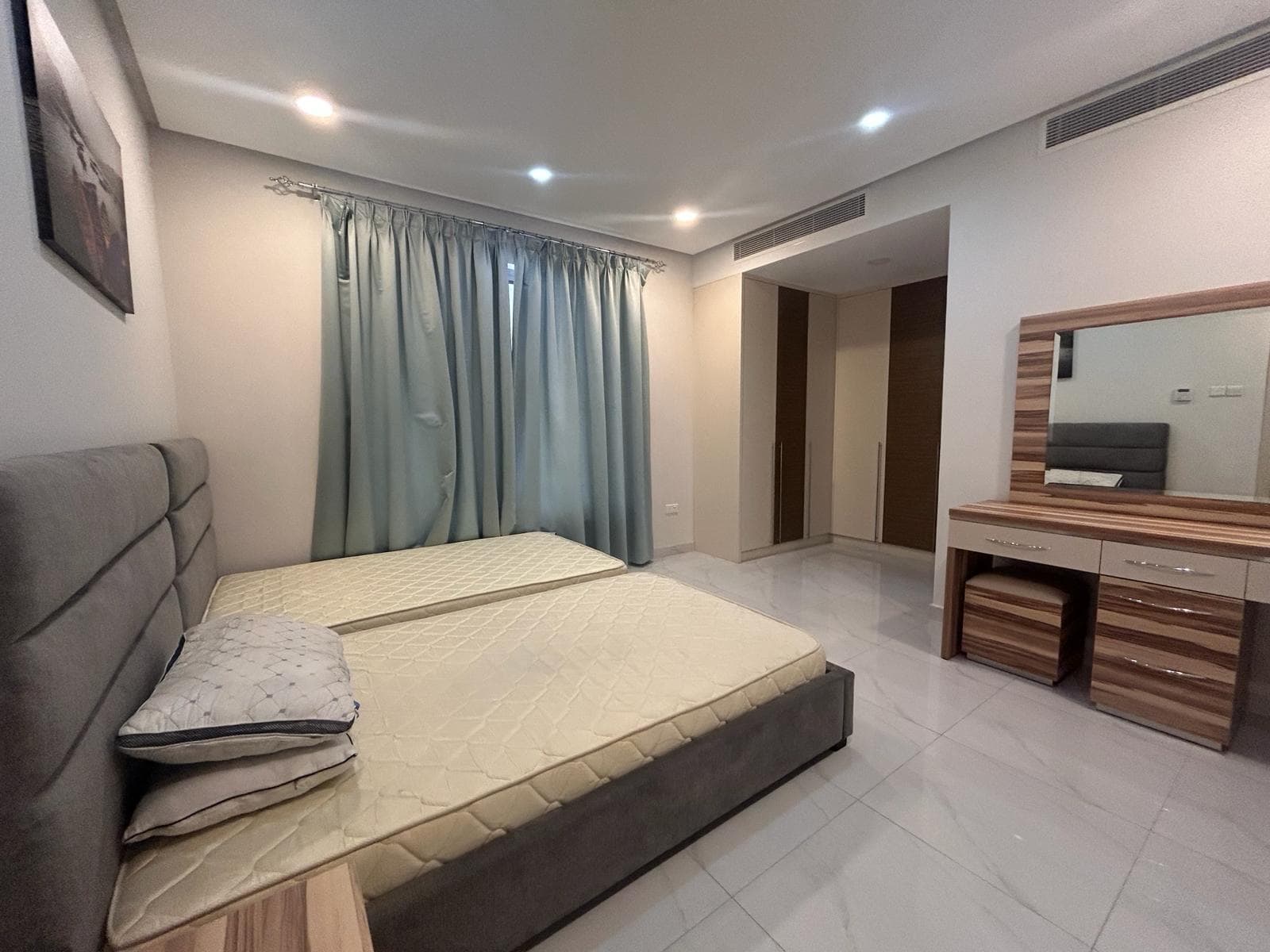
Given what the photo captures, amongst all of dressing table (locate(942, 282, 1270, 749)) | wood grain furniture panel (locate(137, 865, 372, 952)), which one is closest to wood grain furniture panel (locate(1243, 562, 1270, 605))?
dressing table (locate(942, 282, 1270, 749))

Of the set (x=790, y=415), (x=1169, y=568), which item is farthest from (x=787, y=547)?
(x=1169, y=568)

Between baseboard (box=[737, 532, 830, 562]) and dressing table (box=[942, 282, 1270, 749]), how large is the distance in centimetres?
176

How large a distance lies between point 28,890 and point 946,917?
66.5 inches

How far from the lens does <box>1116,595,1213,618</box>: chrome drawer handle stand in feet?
5.48

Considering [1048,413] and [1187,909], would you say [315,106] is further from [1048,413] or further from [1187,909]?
[1187,909]

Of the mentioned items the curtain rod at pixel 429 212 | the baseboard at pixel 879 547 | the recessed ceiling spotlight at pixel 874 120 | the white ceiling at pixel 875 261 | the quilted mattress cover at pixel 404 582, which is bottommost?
the baseboard at pixel 879 547

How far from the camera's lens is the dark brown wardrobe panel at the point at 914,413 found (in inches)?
150

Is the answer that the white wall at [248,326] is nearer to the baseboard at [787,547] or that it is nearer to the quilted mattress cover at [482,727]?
the quilted mattress cover at [482,727]

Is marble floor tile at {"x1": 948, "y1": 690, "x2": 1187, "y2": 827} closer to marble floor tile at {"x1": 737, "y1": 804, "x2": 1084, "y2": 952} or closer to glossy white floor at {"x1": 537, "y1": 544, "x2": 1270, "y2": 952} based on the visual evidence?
glossy white floor at {"x1": 537, "y1": 544, "x2": 1270, "y2": 952}

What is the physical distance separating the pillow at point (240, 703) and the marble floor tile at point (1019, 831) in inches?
62.0

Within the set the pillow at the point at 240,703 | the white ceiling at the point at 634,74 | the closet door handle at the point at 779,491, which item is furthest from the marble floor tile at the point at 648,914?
the closet door handle at the point at 779,491

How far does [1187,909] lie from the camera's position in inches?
45.7

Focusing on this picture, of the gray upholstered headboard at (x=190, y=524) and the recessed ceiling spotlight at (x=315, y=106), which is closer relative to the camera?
the gray upholstered headboard at (x=190, y=524)

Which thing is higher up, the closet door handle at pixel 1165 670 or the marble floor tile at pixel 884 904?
the closet door handle at pixel 1165 670
